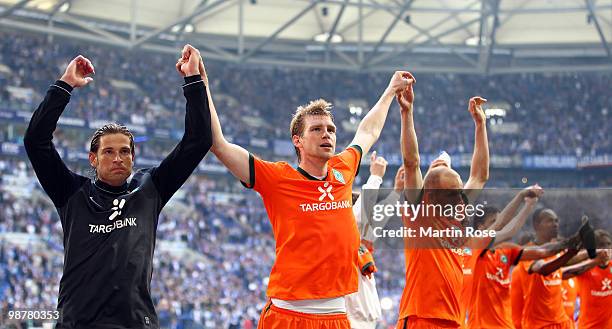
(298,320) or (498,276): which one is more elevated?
(498,276)

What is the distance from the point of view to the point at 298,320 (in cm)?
466

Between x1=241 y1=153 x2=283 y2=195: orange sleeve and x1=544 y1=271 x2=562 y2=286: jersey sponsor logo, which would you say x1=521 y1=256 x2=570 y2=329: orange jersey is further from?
x1=241 y1=153 x2=283 y2=195: orange sleeve

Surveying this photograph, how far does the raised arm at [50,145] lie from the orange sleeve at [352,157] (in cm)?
176

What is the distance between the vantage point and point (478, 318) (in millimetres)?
7012

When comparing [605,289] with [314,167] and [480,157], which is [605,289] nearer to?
[480,157]

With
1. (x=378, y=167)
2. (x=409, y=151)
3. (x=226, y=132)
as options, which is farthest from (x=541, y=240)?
(x=226, y=132)

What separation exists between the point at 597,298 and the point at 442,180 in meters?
3.89

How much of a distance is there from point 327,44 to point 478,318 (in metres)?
29.0

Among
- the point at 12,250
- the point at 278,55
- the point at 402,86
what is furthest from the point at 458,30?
the point at 402,86

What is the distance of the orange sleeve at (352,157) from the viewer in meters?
5.21

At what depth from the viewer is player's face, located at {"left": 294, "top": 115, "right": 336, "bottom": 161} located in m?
4.84

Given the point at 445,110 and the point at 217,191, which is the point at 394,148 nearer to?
the point at 445,110

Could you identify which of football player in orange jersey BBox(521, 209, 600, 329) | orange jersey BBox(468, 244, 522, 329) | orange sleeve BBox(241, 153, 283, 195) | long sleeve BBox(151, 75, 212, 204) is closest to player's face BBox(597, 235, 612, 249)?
football player in orange jersey BBox(521, 209, 600, 329)

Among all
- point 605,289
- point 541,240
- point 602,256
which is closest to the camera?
point 541,240
